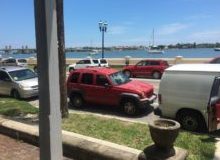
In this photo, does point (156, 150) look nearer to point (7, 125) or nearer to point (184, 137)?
point (184, 137)

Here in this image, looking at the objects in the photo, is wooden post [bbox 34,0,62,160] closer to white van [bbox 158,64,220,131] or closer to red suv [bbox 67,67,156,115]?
white van [bbox 158,64,220,131]

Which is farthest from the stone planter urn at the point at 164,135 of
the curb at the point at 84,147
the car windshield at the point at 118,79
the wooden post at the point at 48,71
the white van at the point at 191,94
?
the car windshield at the point at 118,79

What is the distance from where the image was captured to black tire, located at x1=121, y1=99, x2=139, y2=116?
13.1 m

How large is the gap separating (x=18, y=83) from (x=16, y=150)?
11453 mm

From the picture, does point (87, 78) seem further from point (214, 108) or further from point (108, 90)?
point (214, 108)

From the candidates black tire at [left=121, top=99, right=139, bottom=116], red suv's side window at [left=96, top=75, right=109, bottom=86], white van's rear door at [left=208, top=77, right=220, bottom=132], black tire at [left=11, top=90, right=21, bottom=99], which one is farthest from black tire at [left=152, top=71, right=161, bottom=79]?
white van's rear door at [left=208, top=77, right=220, bottom=132]

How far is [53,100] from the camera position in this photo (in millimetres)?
4574

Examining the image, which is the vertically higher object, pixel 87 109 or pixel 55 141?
pixel 55 141

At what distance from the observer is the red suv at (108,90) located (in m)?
13.2

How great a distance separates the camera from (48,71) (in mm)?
4500

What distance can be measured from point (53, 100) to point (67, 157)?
2.52 metres

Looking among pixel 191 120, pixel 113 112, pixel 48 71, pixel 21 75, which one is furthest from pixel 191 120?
pixel 21 75

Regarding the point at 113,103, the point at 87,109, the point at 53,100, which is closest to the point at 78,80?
the point at 87,109

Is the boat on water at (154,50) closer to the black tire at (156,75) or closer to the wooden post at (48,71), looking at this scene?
the black tire at (156,75)
